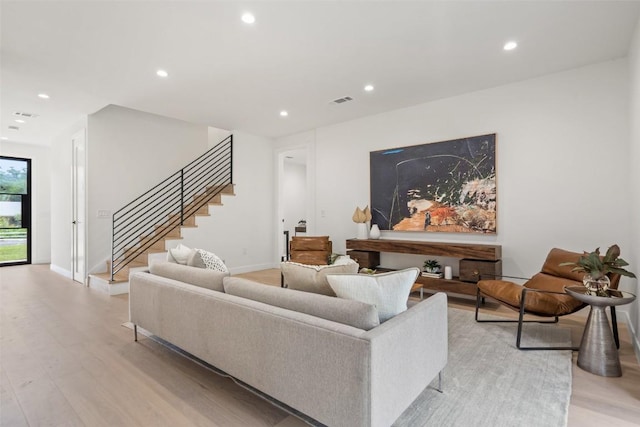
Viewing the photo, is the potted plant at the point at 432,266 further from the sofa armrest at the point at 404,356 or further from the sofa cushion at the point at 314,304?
the sofa cushion at the point at 314,304

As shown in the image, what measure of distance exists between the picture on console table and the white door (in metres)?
4.84

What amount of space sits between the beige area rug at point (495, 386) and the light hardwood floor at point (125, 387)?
0.34 feet

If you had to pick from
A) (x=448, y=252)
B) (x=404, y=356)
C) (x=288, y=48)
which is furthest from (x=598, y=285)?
(x=288, y=48)

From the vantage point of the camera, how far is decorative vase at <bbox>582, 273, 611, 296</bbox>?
243 cm

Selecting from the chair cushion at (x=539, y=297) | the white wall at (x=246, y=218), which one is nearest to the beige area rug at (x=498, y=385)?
the chair cushion at (x=539, y=297)

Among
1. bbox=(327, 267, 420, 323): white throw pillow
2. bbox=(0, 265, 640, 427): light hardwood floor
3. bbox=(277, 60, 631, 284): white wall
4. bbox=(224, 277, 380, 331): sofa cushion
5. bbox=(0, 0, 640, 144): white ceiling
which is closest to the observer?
bbox=(224, 277, 380, 331): sofa cushion

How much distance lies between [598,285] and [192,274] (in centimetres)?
315

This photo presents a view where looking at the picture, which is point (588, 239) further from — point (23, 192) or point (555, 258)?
point (23, 192)

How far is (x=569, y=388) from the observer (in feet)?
6.88

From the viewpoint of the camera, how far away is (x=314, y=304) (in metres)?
1.70

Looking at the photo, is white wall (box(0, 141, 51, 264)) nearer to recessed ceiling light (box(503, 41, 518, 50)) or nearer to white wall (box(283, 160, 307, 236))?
white wall (box(283, 160, 307, 236))

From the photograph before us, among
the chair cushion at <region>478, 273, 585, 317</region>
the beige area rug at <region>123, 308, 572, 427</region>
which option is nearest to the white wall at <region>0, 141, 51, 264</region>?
the beige area rug at <region>123, 308, 572, 427</region>

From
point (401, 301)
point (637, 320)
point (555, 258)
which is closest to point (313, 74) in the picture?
point (401, 301)

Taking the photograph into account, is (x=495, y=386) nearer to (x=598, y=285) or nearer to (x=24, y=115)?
(x=598, y=285)
